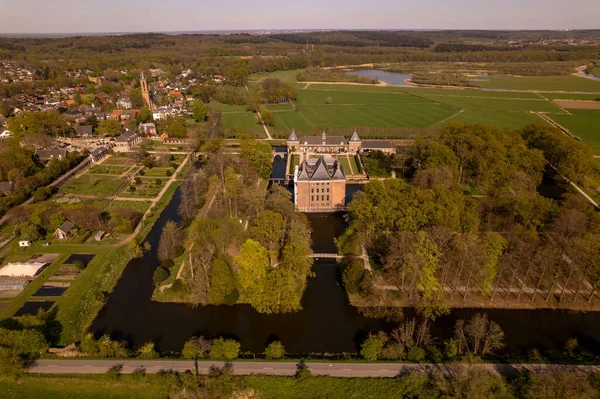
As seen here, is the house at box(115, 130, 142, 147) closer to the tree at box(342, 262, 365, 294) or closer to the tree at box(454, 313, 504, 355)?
the tree at box(342, 262, 365, 294)

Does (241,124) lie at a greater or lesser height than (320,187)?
greater

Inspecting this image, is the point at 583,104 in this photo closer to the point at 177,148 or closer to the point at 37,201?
the point at 177,148

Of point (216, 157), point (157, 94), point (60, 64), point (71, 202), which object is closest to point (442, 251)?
point (216, 157)

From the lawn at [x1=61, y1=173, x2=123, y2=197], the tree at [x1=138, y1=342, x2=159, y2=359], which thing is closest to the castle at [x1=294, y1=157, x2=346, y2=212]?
the tree at [x1=138, y1=342, x2=159, y2=359]

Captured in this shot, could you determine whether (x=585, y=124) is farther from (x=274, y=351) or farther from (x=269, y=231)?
(x=274, y=351)

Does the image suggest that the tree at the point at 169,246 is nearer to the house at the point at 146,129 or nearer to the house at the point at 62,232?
the house at the point at 62,232

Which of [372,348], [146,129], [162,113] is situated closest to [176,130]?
[146,129]
